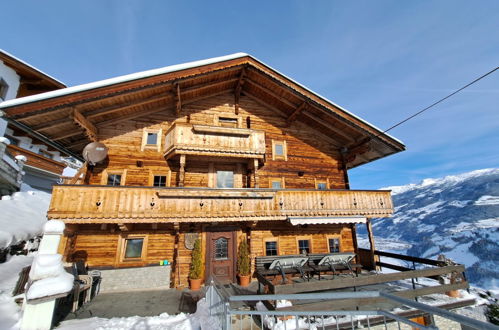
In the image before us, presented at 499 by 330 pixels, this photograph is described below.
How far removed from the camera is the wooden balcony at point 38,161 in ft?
69.2

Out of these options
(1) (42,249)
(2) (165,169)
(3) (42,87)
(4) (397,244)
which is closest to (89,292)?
(1) (42,249)

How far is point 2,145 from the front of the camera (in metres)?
14.8

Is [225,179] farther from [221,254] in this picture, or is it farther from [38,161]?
[38,161]

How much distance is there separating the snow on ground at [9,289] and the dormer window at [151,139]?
7.69 metres

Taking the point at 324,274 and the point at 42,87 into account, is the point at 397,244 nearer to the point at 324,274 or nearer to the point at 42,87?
the point at 324,274

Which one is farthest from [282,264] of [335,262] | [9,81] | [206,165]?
[9,81]

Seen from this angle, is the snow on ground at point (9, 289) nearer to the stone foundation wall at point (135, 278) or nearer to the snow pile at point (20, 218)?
the snow pile at point (20, 218)

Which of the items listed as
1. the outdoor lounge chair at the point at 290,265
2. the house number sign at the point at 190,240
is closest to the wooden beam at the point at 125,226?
the house number sign at the point at 190,240

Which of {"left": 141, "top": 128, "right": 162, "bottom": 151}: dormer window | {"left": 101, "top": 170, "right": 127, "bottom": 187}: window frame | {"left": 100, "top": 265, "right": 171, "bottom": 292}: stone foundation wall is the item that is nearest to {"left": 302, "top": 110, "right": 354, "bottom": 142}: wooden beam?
{"left": 141, "top": 128, "right": 162, "bottom": 151}: dormer window

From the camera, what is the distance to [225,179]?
14055 millimetres

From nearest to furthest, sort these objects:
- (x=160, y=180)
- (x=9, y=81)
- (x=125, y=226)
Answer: (x=125, y=226) < (x=160, y=180) < (x=9, y=81)

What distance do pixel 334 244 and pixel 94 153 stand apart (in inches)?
598

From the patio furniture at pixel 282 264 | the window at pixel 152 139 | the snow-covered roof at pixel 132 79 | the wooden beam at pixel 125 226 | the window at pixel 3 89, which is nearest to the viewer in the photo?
the snow-covered roof at pixel 132 79

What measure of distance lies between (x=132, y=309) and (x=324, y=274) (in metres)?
10.8
